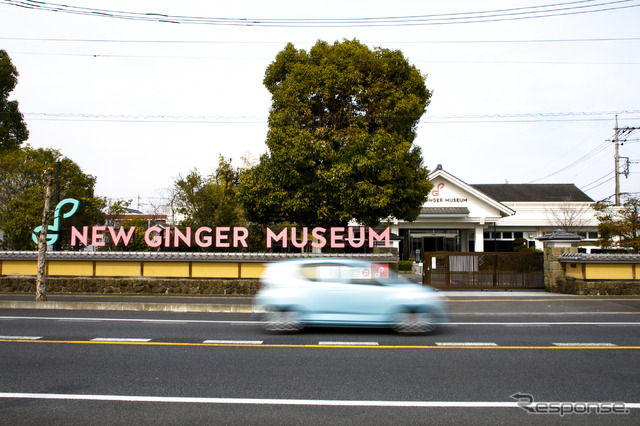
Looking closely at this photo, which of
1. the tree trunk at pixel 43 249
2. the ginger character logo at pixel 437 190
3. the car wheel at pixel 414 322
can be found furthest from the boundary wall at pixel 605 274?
the tree trunk at pixel 43 249

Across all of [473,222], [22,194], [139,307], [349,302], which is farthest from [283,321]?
[22,194]

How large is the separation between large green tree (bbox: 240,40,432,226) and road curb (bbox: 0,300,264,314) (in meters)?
7.94

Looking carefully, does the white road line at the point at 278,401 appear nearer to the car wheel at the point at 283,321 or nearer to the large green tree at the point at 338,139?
the car wheel at the point at 283,321

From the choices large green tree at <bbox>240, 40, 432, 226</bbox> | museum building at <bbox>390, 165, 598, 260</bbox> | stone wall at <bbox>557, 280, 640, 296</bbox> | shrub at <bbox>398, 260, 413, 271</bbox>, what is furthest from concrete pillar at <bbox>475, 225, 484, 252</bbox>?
stone wall at <bbox>557, 280, 640, 296</bbox>

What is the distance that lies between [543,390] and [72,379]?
635 cm

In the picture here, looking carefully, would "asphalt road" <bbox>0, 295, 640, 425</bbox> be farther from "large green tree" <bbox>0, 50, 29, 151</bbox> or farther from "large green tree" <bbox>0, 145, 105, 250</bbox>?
"large green tree" <bbox>0, 50, 29, 151</bbox>

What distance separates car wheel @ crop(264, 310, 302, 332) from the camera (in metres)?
10.1

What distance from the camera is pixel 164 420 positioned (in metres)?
4.95

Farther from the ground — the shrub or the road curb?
the shrub

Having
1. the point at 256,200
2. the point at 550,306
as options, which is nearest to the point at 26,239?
the point at 256,200

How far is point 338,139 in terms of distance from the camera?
2161cm

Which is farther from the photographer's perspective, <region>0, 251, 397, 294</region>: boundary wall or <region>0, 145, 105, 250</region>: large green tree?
<region>0, 145, 105, 250</region>: large green tree

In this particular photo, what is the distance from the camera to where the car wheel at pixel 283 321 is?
1007 cm

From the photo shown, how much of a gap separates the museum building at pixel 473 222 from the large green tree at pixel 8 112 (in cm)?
3064
